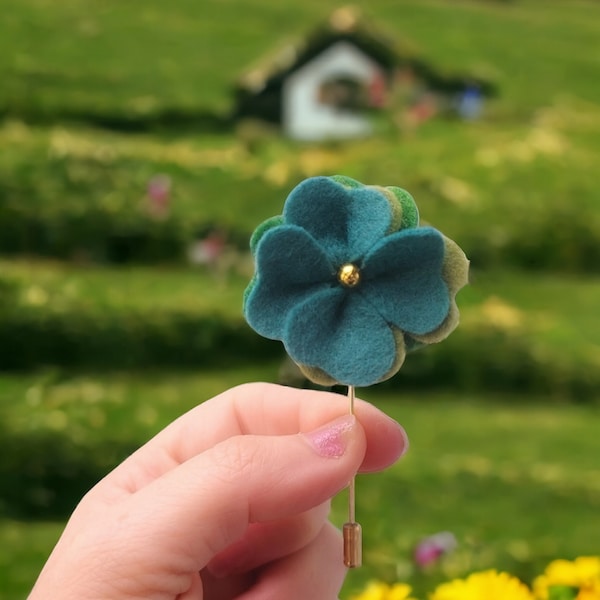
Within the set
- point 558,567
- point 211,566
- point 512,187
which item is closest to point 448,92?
point 512,187

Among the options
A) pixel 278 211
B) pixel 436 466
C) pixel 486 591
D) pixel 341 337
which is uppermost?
pixel 341 337

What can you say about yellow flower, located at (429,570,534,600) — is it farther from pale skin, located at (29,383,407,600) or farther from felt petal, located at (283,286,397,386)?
felt petal, located at (283,286,397,386)

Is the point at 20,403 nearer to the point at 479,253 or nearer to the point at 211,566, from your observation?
the point at 211,566

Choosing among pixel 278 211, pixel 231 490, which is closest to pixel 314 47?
pixel 278 211

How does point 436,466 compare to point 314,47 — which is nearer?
point 436,466

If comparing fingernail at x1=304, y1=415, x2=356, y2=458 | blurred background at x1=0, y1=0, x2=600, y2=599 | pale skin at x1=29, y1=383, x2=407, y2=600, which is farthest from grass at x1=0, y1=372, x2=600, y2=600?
fingernail at x1=304, y1=415, x2=356, y2=458

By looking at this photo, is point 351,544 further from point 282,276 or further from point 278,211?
point 278,211

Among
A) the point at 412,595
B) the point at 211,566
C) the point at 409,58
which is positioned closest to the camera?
the point at 211,566

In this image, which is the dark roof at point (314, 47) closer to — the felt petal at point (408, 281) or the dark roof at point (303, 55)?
the dark roof at point (303, 55)
